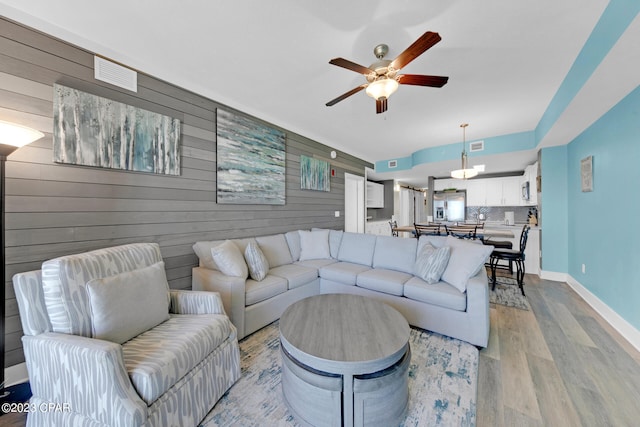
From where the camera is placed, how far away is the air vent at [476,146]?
4590mm

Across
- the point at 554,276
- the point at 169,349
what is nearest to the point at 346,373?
the point at 169,349

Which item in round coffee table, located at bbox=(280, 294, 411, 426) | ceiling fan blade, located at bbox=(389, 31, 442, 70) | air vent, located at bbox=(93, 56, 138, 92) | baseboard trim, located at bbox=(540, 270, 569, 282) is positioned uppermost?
air vent, located at bbox=(93, 56, 138, 92)

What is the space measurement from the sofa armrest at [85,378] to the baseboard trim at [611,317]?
3804mm

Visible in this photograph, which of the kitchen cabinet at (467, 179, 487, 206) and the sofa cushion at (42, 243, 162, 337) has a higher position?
the kitchen cabinet at (467, 179, 487, 206)

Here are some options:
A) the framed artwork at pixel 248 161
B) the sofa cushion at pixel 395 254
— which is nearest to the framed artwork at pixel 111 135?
the framed artwork at pixel 248 161

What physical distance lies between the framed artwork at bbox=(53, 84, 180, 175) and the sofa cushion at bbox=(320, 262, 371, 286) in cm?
Answer: 210

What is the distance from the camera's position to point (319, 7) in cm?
161

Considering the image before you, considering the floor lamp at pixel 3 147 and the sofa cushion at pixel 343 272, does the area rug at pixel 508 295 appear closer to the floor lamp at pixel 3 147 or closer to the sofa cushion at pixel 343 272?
the sofa cushion at pixel 343 272

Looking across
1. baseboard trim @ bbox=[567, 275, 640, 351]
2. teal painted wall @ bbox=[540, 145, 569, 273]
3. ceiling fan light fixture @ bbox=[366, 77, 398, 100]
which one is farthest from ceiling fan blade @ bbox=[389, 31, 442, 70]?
teal painted wall @ bbox=[540, 145, 569, 273]

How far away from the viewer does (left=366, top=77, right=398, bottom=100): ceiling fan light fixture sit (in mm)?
1945

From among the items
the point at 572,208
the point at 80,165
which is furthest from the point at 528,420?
the point at 572,208

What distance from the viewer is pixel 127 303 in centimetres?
143

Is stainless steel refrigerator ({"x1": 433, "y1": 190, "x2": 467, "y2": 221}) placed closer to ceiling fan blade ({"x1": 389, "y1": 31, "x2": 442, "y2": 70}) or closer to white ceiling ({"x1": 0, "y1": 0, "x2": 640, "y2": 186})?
white ceiling ({"x1": 0, "y1": 0, "x2": 640, "y2": 186})

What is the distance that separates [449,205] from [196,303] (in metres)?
7.15
